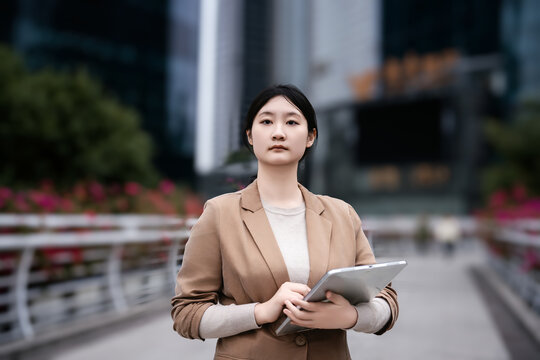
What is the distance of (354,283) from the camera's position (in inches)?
64.1

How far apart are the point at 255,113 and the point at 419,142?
45108 millimetres

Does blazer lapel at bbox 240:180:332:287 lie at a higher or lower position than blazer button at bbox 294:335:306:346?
higher

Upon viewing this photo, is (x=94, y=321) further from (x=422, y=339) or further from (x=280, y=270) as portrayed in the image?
(x=280, y=270)

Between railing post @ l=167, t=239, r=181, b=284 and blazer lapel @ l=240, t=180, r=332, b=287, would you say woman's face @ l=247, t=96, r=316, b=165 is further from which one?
railing post @ l=167, t=239, r=181, b=284

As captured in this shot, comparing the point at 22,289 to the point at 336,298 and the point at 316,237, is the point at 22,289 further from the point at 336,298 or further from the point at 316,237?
the point at 336,298

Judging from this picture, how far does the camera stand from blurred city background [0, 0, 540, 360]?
2424 millimetres

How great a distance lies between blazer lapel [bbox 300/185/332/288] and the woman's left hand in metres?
0.13

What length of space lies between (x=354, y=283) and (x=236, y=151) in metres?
0.81

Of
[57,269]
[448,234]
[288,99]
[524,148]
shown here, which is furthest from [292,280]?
[524,148]

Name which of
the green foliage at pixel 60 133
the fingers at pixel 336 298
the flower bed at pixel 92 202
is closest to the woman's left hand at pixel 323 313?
the fingers at pixel 336 298

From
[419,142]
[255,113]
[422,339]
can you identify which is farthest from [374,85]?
[255,113]

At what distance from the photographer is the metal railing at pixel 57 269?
5.39m

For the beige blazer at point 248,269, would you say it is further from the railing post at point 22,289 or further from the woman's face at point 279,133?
the railing post at point 22,289

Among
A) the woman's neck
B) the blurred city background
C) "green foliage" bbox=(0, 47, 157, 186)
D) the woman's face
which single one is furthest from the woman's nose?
"green foliage" bbox=(0, 47, 157, 186)
